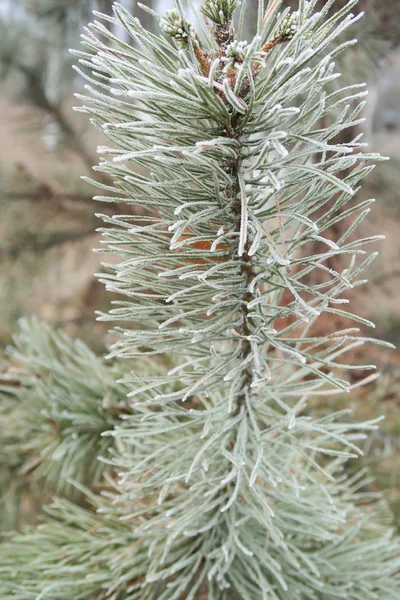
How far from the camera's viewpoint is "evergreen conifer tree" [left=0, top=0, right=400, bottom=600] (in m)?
0.24

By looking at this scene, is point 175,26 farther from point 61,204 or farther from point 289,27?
point 61,204

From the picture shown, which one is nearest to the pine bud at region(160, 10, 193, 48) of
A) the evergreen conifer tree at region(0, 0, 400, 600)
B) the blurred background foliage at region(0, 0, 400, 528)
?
the evergreen conifer tree at region(0, 0, 400, 600)

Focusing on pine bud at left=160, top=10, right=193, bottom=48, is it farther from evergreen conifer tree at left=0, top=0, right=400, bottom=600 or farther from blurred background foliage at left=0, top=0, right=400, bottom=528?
blurred background foliage at left=0, top=0, right=400, bottom=528

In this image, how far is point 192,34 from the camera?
9.4 inches

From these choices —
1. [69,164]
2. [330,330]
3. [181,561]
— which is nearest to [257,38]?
[181,561]

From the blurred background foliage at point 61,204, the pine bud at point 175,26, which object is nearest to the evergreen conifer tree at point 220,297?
the pine bud at point 175,26

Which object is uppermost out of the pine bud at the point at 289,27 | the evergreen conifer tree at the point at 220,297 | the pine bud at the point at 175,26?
the pine bud at the point at 289,27

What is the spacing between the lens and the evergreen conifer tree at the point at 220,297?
0.24m

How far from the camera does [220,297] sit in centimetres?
27

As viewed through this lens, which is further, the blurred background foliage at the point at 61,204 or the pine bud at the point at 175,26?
the blurred background foliage at the point at 61,204

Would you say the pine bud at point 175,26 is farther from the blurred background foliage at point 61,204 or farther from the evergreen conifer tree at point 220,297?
the blurred background foliage at point 61,204

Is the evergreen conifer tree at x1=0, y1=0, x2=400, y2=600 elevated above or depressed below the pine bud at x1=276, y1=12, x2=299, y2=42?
below

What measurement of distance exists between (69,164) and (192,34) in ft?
2.61

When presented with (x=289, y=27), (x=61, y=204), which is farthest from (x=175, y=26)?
(x=61, y=204)
